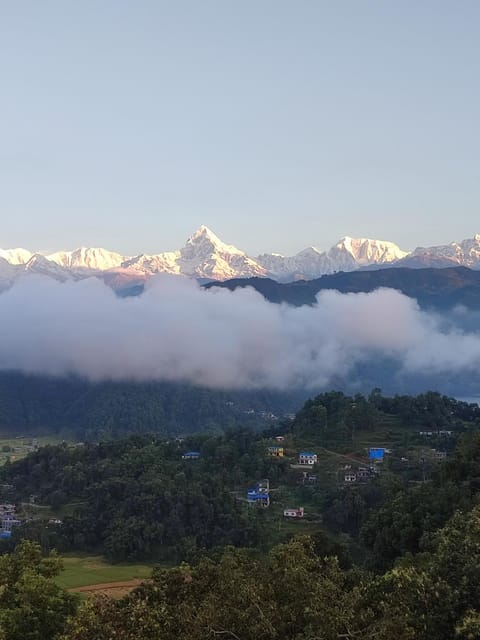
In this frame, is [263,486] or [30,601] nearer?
[30,601]

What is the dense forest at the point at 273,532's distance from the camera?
1566 cm

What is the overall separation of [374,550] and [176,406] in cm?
15612

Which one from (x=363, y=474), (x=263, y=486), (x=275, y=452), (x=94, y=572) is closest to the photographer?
(x=94, y=572)

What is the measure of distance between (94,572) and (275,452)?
1453 inches

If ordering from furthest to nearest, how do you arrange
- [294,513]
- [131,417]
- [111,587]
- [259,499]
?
1. [131,417]
2. [259,499]
3. [294,513]
4. [111,587]

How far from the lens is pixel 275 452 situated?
302 feet

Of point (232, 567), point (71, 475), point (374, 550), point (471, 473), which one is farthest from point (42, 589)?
point (71, 475)

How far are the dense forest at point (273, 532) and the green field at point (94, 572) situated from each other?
231 cm

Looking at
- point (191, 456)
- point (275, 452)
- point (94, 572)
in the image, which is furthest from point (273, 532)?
point (191, 456)

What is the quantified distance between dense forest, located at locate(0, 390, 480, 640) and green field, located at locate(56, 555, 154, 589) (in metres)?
2.31

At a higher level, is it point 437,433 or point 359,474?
point 437,433

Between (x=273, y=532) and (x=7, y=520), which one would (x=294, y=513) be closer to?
(x=273, y=532)

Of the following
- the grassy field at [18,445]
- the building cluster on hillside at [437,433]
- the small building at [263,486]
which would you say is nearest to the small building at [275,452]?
the small building at [263,486]

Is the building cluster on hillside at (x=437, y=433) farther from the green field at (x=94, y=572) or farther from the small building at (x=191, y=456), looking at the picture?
the green field at (x=94, y=572)
